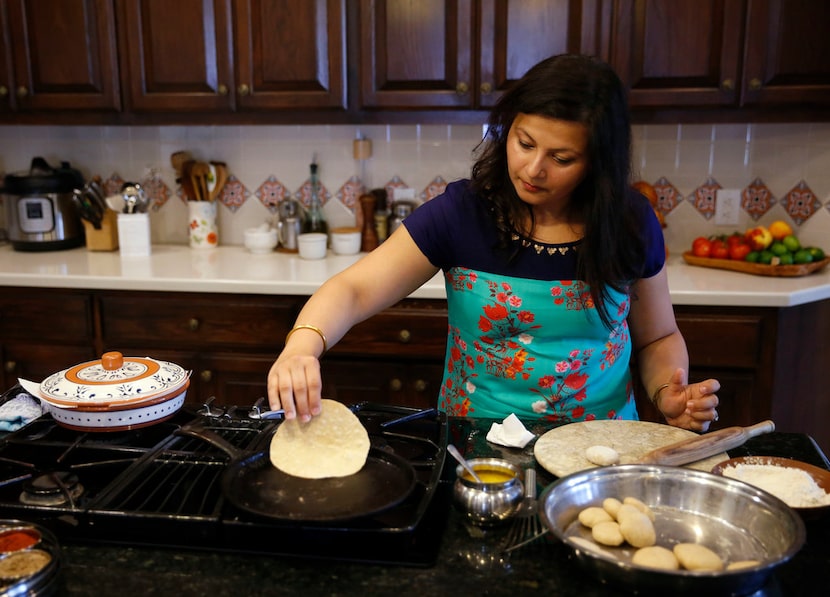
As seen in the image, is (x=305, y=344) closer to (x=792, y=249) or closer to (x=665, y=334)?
(x=665, y=334)

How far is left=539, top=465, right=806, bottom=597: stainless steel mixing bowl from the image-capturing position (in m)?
0.87

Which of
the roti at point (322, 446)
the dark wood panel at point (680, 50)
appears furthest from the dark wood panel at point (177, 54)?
the roti at point (322, 446)

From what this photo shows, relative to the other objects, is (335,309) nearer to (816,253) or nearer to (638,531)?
(638,531)

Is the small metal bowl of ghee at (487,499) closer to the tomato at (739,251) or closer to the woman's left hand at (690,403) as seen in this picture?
the woman's left hand at (690,403)

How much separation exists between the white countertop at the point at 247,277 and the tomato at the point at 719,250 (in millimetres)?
66

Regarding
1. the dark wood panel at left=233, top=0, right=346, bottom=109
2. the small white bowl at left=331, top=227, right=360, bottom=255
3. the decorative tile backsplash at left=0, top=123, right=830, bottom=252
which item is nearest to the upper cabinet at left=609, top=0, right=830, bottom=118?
the decorative tile backsplash at left=0, top=123, right=830, bottom=252

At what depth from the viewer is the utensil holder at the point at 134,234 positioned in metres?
2.96

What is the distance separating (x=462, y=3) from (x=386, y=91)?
0.38m

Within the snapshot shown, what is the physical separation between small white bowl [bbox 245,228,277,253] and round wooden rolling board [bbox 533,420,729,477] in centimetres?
193

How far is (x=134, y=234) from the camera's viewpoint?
2.97 meters

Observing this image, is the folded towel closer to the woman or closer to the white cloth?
the woman

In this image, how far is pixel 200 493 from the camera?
1078 millimetres

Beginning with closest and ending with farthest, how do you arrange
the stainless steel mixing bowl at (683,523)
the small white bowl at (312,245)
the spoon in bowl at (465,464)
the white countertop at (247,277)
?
the stainless steel mixing bowl at (683,523) → the spoon in bowl at (465,464) → the white countertop at (247,277) → the small white bowl at (312,245)

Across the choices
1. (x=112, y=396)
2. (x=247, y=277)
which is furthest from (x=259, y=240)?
(x=112, y=396)
